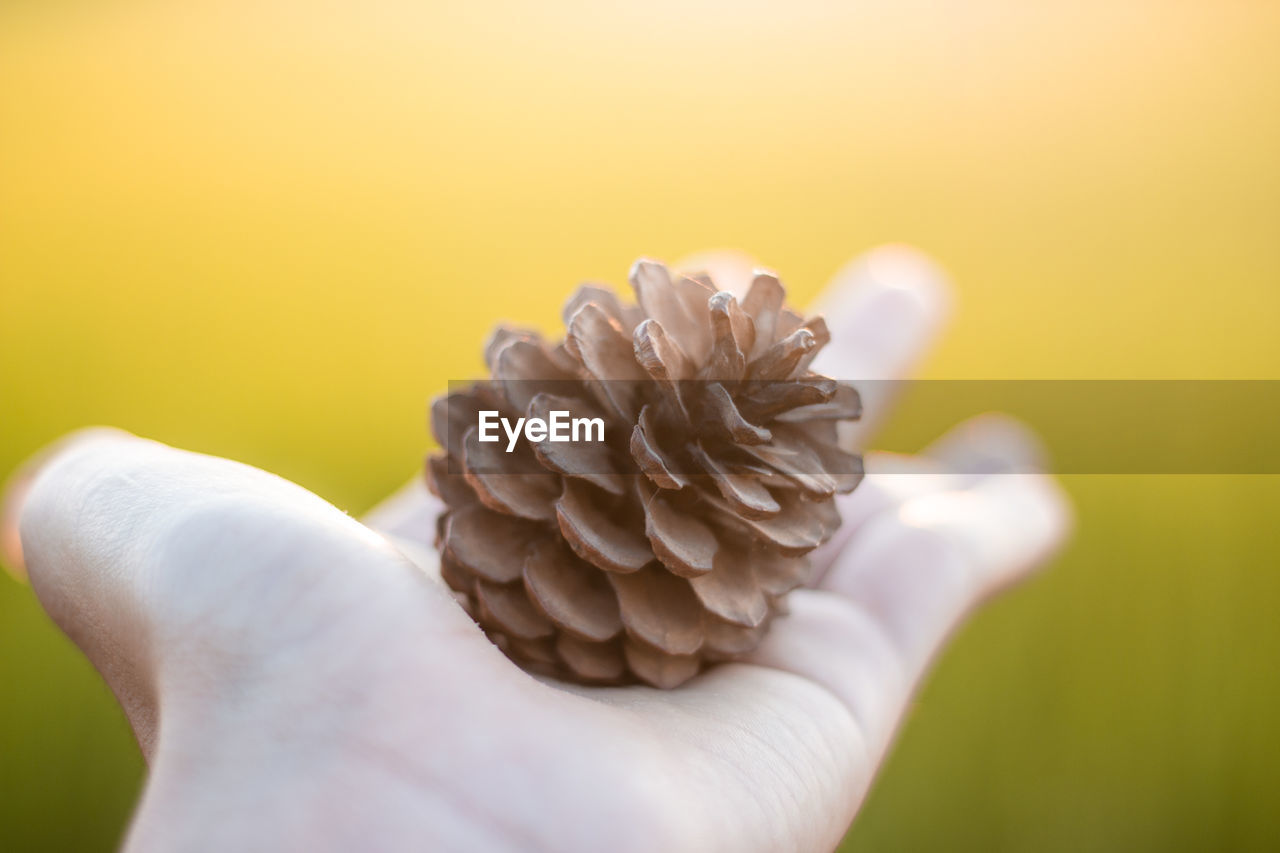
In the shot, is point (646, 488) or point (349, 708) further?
point (646, 488)

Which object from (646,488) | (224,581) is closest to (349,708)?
(224,581)

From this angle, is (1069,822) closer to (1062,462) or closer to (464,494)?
(1062,462)

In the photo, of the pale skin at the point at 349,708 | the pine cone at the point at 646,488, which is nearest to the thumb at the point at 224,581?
the pale skin at the point at 349,708

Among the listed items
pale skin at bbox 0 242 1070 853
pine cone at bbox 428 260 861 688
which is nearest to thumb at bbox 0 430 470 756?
pale skin at bbox 0 242 1070 853

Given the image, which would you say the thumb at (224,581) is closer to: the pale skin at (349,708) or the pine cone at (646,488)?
the pale skin at (349,708)

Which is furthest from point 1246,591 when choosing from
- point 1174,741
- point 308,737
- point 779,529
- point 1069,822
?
point 308,737

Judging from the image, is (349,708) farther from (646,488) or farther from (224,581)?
(646,488)
